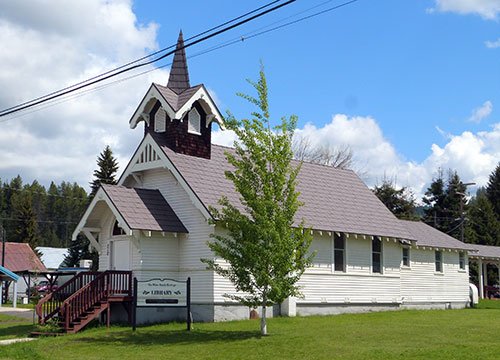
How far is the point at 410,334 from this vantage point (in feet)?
68.8

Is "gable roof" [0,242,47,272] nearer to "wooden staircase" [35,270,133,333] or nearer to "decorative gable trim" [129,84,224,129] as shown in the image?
"decorative gable trim" [129,84,224,129]

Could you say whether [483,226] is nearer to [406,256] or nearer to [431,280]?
[431,280]

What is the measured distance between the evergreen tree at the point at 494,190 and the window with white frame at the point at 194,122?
7164 cm

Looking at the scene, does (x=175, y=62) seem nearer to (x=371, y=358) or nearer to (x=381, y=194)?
(x=371, y=358)

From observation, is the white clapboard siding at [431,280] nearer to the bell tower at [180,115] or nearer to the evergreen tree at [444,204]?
the bell tower at [180,115]

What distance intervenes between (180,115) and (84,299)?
833 centimetres

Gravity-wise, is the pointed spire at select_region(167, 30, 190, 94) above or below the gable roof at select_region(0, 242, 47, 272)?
above

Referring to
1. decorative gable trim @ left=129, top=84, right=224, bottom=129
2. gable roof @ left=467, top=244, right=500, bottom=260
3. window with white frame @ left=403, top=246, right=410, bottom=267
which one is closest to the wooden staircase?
decorative gable trim @ left=129, top=84, right=224, bottom=129

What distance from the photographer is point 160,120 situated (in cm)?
3003

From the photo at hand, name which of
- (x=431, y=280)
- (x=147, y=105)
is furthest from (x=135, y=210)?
(x=431, y=280)

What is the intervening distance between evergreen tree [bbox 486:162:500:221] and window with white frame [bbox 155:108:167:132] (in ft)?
238

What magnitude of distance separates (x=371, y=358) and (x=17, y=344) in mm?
11247

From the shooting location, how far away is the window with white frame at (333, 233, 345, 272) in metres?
31.2

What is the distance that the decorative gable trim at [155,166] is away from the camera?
2662 centimetres
